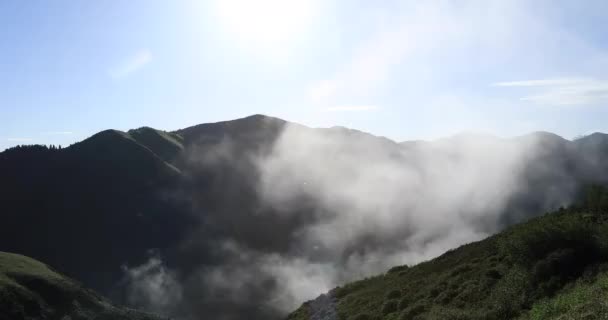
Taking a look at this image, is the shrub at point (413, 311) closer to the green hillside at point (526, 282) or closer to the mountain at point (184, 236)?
the green hillside at point (526, 282)

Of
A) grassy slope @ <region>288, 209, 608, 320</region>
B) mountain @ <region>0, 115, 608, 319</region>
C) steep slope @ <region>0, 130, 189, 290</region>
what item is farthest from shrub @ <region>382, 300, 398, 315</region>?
steep slope @ <region>0, 130, 189, 290</region>

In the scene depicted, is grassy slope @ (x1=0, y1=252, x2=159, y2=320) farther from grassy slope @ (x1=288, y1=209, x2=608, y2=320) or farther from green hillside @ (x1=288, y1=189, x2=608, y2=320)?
grassy slope @ (x1=288, y1=209, x2=608, y2=320)

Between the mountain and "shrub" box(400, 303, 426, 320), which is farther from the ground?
the mountain

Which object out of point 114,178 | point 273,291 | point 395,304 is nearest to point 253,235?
point 273,291

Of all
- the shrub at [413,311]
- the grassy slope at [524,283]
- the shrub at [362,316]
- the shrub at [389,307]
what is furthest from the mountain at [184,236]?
the shrub at [413,311]

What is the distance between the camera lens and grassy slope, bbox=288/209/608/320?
61.2 feet

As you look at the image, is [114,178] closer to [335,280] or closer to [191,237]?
[191,237]

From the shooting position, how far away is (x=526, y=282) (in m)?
23.1

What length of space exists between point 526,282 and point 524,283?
0.47 ft

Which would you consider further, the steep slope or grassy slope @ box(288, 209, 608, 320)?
the steep slope

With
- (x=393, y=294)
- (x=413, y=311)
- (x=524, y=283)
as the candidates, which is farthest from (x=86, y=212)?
(x=524, y=283)

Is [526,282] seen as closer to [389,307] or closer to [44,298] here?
[389,307]

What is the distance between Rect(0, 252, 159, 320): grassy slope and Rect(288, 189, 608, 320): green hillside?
55046 mm

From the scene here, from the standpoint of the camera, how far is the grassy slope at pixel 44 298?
227ft
